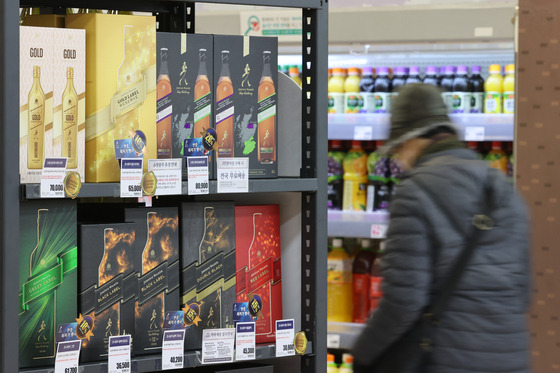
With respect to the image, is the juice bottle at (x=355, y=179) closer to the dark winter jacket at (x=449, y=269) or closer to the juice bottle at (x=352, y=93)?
the juice bottle at (x=352, y=93)

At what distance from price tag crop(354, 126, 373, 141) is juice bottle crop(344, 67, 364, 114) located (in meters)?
0.18

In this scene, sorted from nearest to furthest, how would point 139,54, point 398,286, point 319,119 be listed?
1. point 398,286
2. point 139,54
3. point 319,119

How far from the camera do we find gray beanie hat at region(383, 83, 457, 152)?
1.94 metres

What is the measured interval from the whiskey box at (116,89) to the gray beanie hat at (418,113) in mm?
676

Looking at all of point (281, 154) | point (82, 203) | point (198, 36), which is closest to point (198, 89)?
point (198, 36)

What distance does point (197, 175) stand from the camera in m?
1.92

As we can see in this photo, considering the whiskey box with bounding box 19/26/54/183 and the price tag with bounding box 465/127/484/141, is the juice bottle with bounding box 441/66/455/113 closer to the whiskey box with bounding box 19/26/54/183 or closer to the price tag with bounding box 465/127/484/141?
the price tag with bounding box 465/127/484/141

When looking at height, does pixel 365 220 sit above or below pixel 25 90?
below

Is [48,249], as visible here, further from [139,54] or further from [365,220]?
[365,220]

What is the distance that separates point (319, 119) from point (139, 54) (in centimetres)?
53

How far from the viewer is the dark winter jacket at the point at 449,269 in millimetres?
1760

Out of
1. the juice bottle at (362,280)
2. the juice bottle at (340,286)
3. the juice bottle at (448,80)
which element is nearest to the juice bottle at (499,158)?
the juice bottle at (448,80)

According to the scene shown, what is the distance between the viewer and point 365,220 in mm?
3834

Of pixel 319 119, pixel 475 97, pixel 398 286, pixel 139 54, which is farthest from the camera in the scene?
pixel 475 97
